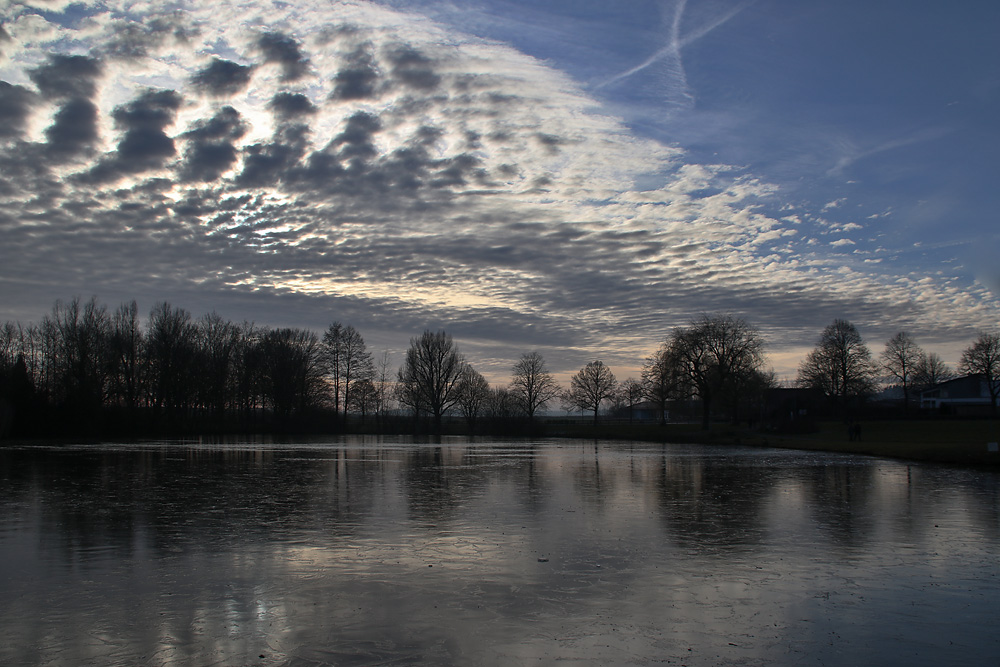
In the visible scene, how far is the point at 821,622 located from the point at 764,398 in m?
70.6

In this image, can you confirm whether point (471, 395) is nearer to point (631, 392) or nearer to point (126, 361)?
point (631, 392)

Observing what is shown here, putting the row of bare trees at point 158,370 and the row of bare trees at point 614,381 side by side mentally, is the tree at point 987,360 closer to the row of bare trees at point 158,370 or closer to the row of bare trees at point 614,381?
the row of bare trees at point 614,381

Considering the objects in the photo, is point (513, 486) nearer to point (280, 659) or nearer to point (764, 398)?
point (280, 659)

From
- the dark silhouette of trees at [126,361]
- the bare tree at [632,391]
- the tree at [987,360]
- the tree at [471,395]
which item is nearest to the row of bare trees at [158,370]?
the dark silhouette of trees at [126,361]

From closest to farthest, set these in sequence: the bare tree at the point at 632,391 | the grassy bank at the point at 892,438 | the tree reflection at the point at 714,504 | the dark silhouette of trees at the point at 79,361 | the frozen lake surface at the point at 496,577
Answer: the frozen lake surface at the point at 496,577 → the tree reflection at the point at 714,504 → the grassy bank at the point at 892,438 → the dark silhouette of trees at the point at 79,361 → the bare tree at the point at 632,391

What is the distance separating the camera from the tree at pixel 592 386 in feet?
347

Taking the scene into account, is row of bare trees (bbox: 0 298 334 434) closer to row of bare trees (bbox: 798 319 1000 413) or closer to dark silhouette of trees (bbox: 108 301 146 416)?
dark silhouette of trees (bbox: 108 301 146 416)

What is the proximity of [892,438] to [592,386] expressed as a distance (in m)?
57.0

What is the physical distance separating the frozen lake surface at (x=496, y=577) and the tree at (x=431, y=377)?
69.3 meters

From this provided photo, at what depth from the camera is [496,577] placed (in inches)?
363

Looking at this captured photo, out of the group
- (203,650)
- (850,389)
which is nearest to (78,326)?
(203,650)

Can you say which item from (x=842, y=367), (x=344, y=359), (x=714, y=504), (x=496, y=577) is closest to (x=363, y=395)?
(x=344, y=359)

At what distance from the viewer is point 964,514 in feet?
49.2

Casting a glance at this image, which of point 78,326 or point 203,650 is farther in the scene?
point 78,326
